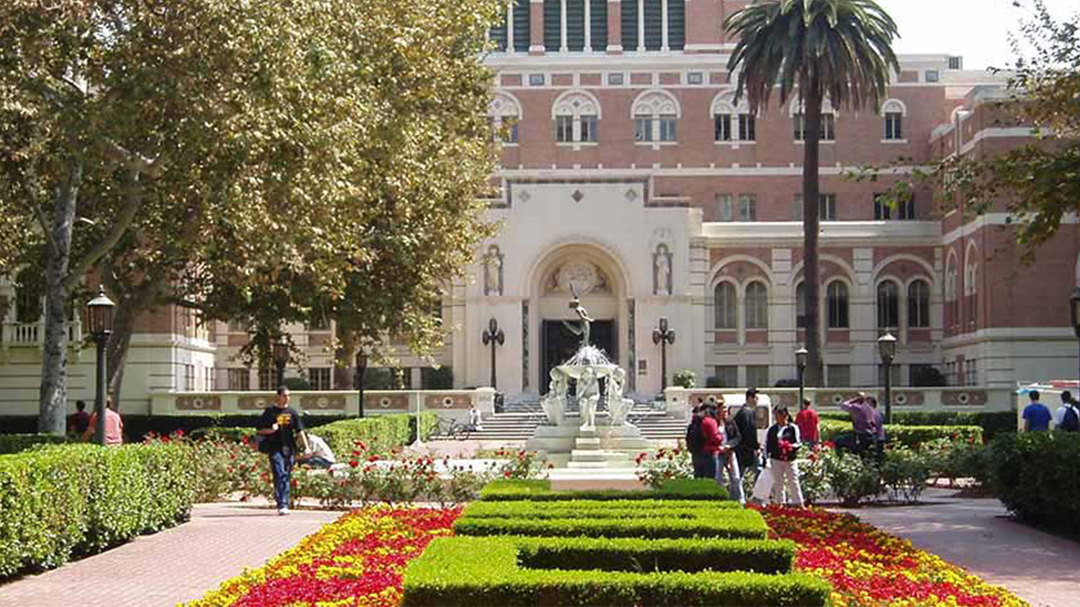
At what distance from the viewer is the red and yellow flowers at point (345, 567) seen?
11148 millimetres

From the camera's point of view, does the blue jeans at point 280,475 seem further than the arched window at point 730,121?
No

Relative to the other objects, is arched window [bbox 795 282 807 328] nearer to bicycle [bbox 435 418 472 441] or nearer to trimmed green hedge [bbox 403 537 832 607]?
bicycle [bbox 435 418 472 441]

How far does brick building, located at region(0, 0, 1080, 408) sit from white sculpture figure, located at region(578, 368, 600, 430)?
1023 centimetres

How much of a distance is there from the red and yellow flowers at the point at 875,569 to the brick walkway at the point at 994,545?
834mm

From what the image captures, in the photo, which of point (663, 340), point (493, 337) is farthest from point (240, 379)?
point (663, 340)

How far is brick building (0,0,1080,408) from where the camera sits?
5041cm

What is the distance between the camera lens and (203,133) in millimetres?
22188

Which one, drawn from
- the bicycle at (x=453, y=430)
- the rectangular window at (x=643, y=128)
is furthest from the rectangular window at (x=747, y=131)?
the bicycle at (x=453, y=430)

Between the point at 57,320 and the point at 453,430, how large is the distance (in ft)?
74.6

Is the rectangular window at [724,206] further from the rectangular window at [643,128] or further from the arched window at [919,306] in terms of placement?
the arched window at [919,306]

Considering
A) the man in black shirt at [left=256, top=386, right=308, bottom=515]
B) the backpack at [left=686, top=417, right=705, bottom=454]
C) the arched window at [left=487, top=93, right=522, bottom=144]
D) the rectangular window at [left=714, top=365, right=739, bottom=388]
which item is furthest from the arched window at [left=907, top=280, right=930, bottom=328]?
the man in black shirt at [left=256, top=386, right=308, bottom=515]

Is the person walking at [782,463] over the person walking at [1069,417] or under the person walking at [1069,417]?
under

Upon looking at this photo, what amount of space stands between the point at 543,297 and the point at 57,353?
33111 mm

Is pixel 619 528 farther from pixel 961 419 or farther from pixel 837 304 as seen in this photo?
pixel 837 304
